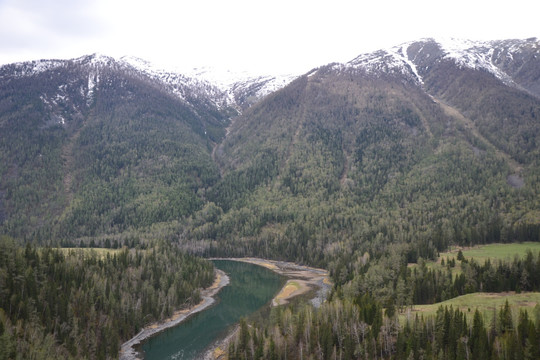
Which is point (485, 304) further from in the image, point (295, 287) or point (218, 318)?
point (295, 287)

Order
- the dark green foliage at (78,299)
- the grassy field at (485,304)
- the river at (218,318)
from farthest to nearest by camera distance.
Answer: the river at (218,318)
the grassy field at (485,304)
the dark green foliage at (78,299)

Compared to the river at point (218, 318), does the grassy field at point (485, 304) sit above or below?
above

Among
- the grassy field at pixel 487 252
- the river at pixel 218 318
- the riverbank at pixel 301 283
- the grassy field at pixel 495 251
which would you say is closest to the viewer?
the river at pixel 218 318

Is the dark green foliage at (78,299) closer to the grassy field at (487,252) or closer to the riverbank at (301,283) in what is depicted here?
the riverbank at (301,283)

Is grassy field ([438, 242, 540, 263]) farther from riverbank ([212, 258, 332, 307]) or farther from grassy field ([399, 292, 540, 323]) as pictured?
riverbank ([212, 258, 332, 307])

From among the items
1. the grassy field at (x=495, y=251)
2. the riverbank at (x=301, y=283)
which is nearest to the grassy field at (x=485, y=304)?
the riverbank at (x=301, y=283)
